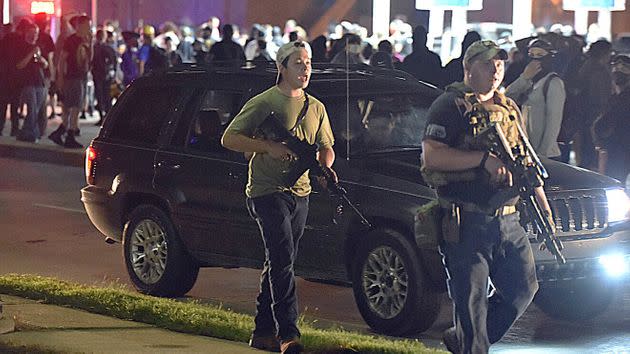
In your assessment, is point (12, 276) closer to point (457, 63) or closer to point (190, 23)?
point (457, 63)

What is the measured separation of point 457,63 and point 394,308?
7912 millimetres

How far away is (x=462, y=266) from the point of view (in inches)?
276

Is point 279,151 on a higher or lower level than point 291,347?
higher

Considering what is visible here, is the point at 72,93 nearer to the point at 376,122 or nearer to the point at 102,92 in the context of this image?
the point at 102,92

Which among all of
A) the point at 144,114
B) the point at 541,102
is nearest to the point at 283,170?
the point at 144,114

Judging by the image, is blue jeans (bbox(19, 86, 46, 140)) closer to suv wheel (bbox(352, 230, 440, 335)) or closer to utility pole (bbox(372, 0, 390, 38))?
utility pole (bbox(372, 0, 390, 38))

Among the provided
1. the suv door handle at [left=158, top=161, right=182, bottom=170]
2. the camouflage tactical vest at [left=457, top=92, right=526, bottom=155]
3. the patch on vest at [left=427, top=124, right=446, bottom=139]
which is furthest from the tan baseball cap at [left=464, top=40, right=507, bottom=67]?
the suv door handle at [left=158, top=161, right=182, bottom=170]

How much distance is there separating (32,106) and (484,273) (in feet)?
54.0

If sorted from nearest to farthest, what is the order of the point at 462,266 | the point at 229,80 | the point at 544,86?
1. the point at 462,266
2. the point at 229,80
3. the point at 544,86

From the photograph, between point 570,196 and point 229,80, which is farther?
point 229,80

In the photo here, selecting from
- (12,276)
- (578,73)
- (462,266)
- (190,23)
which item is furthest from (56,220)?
(190,23)

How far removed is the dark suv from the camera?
30.6 feet

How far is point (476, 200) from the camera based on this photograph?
693cm

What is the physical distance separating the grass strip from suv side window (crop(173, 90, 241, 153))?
1.11m
